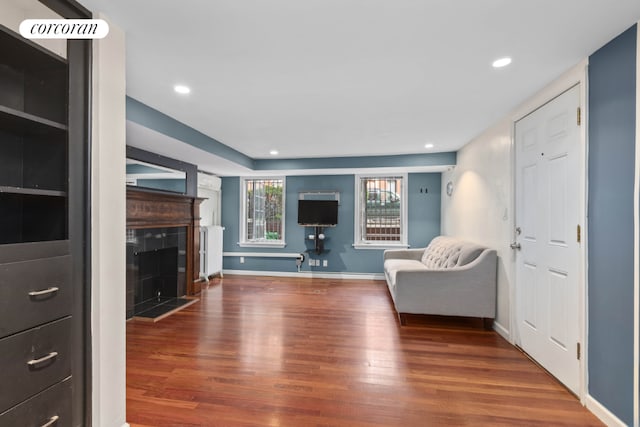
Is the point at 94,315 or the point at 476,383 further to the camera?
the point at 476,383

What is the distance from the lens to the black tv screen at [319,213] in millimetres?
5699

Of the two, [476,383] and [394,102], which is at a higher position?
[394,102]

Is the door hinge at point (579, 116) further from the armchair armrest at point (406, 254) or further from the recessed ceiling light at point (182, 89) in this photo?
the armchair armrest at point (406, 254)

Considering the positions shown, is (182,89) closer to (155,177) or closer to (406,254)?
(155,177)

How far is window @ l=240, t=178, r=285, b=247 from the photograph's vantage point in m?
6.18

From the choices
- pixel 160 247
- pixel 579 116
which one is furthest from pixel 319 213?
pixel 579 116

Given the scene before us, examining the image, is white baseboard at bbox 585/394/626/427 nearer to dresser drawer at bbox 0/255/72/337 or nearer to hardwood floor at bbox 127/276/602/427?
hardwood floor at bbox 127/276/602/427

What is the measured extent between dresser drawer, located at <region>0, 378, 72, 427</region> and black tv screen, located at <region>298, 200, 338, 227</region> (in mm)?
4539

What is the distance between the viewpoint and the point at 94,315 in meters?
1.44

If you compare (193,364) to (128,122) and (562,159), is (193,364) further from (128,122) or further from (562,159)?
(562,159)

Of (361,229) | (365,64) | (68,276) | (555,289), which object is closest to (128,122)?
(68,276)

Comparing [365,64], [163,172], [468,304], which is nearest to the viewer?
[365,64]

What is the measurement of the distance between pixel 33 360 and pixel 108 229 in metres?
0.61

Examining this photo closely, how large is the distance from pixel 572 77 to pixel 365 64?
1.47 meters
